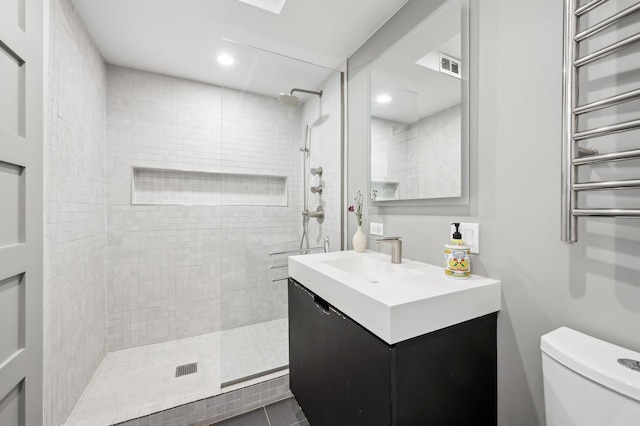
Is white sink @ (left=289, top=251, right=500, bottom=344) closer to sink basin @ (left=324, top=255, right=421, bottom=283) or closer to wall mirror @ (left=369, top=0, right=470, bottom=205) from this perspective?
sink basin @ (left=324, top=255, right=421, bottom=283)

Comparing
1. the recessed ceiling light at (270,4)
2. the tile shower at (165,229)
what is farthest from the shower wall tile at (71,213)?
the recessed ceiling light at (270,4)

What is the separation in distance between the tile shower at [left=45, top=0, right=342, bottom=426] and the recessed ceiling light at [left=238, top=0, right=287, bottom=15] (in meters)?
0.50

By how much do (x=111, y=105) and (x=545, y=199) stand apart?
2.90 meters

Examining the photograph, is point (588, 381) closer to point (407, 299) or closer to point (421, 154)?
point (407, 299)

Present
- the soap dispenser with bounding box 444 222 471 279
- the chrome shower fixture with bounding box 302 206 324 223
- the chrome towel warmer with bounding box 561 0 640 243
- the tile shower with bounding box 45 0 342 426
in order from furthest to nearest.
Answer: the chrome shower fixture with bounding box 302 206 324 223, the tile shower with bounding box 45 0 342 426, the soap dispenser with bounding box 444 222 471 279, the chrome towel warmer with bounding box 561 0 640 243

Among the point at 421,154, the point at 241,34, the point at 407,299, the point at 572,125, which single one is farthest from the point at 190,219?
the point at 572,125

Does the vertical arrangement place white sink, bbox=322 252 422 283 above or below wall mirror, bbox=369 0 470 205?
below

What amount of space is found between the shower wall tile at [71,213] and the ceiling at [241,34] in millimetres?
209

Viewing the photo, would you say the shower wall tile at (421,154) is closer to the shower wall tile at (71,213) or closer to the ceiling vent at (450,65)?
the ceiling vent at (450,65)

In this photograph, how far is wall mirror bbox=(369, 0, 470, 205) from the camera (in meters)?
1.15

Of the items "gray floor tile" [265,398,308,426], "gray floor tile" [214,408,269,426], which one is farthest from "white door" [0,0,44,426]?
"gray floor tile" [265,398,308,426]

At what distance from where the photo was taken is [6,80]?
2.73 feet

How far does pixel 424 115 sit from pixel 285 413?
1.88 meters

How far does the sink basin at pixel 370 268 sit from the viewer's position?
51.3 inches
